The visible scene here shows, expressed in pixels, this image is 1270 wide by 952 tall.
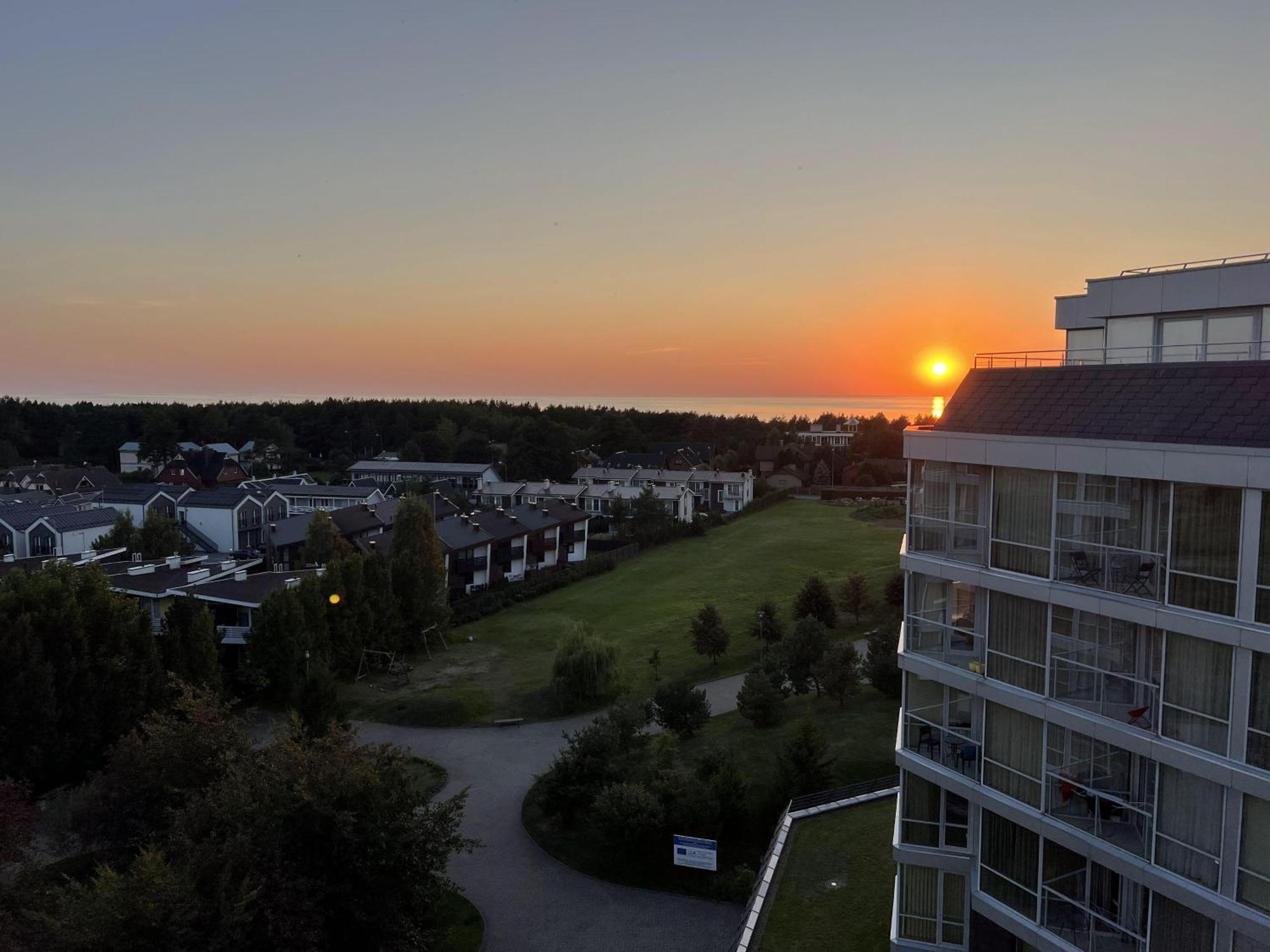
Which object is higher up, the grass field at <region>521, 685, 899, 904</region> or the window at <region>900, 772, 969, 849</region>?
the window at <region>900, 772, 969, 849</region>

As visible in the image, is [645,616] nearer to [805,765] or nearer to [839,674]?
[839,674]

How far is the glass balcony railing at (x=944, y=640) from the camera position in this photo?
1070 cm

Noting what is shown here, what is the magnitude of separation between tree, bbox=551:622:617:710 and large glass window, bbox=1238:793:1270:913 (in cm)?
2045

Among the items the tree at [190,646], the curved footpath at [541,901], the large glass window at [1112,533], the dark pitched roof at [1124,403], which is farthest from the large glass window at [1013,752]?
the tree at [190,646]

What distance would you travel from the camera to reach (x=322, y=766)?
43.6 feet

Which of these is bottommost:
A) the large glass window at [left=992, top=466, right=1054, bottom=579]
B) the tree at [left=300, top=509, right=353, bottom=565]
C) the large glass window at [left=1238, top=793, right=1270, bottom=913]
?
the tree at [left=300, top=509, right=353, bottom=565]

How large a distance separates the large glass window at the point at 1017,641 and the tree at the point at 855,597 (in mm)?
24707

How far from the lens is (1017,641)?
33.3 ft

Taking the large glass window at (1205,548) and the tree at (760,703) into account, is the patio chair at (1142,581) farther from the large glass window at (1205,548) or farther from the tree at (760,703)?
the tree at (760,703)

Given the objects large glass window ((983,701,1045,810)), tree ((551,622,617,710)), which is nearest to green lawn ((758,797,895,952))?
large glass window ((983,701,1045,810))

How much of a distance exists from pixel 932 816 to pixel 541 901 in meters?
9.17

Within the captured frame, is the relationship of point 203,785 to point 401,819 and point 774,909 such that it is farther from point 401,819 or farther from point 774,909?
point 774,909

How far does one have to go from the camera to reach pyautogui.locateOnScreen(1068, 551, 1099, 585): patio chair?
9336 millimetres

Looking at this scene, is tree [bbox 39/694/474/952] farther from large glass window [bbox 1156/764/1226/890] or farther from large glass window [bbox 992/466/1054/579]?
large glass window [bbox 1156/764/1226/890]
